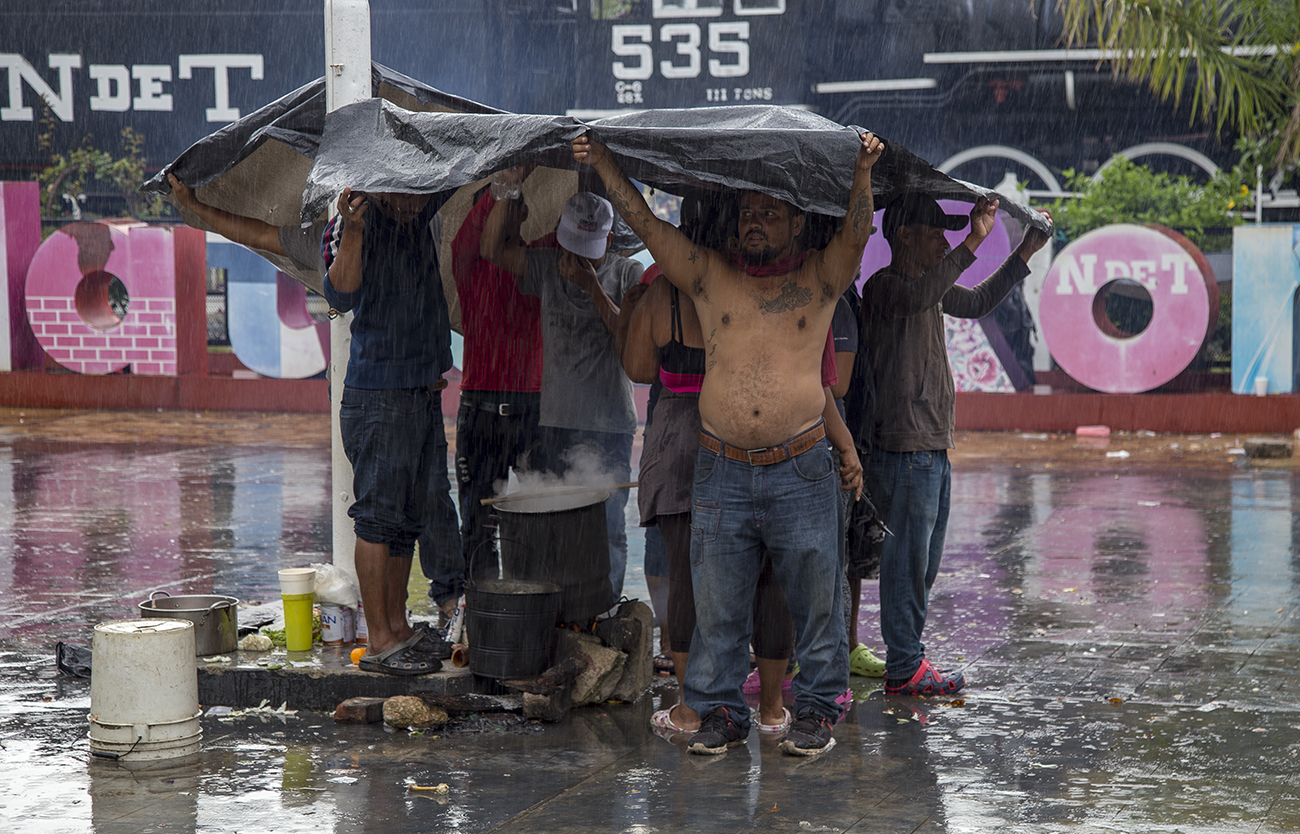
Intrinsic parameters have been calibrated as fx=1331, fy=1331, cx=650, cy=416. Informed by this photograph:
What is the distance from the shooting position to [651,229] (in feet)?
17.0

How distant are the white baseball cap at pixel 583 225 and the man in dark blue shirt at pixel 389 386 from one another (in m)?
0.68

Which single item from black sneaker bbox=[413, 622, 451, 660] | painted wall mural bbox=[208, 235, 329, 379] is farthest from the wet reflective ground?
painted wall mural bbox=[208, 235, 329, 379]

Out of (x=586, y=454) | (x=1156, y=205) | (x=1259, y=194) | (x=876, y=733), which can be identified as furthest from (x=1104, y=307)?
(x=876, y=733)

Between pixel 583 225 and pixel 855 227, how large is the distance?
1.63 meters

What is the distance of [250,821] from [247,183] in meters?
3.13

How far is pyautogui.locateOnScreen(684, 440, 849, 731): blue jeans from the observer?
5.19 meters

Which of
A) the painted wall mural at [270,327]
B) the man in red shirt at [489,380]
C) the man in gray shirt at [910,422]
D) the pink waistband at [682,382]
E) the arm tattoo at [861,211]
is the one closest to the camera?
the arm tattoo at [861,211]

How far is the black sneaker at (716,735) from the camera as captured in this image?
518 centimetres

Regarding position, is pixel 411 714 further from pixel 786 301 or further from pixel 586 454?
pixel 786 301

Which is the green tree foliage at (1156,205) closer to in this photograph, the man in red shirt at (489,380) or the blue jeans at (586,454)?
the blue jeans at (586,454)

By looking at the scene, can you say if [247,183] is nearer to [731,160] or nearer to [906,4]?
[731,160]

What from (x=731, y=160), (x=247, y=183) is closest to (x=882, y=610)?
A: (x=731, y=160)

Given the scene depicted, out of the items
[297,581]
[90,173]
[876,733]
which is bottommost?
[876,733]

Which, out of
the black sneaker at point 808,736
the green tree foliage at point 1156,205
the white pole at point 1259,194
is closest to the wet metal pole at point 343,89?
the black sneaker at point 808,736
